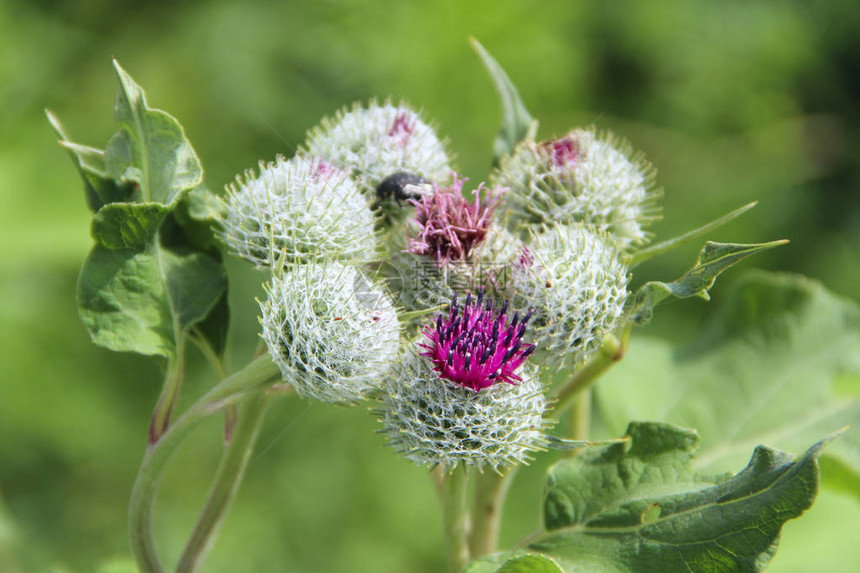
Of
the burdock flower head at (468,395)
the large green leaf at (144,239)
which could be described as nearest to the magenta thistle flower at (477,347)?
the burdock flower head at (468,395)

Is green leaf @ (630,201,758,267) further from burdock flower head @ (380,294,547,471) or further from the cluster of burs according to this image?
burdock flower head @ (380,294,547,471)

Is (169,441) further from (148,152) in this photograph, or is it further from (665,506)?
(665,506)

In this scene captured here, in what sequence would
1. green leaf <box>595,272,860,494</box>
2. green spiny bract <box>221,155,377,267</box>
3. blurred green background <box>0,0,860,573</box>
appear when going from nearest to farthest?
green spiny bract <box>221,155,377,267</box> < green leaf <box>595,272,860,494</box> < blurred green background <box>0,0,860,573</box>

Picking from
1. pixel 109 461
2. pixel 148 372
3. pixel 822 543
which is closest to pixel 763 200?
pixel 822 543

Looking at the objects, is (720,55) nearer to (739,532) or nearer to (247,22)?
(247,22)

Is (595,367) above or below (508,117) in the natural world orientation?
below

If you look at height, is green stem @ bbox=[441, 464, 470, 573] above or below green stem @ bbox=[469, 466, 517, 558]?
below

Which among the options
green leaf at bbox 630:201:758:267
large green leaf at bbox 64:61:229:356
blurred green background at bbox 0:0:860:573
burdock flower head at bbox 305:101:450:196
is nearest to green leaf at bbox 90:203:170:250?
large green leaf at bbox 64:61:229:356

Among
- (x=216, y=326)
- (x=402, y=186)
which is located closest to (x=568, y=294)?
(x=402, y=186)
